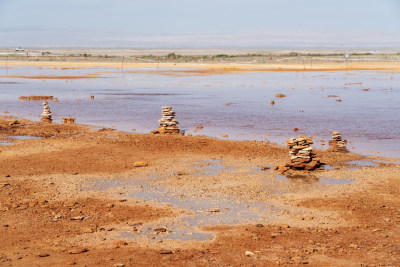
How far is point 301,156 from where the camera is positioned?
15.4 metres

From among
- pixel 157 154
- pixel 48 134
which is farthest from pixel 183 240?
pixel 48 134

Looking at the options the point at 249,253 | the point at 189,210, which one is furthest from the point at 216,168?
the point at 249,253

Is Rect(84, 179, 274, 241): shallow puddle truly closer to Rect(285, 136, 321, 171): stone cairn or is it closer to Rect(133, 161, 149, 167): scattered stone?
Rect(133, 161, 149, 167): scattered stone

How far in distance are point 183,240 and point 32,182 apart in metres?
5.76

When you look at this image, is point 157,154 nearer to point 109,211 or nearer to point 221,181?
point 221,181

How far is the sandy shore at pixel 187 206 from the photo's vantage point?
9156mm

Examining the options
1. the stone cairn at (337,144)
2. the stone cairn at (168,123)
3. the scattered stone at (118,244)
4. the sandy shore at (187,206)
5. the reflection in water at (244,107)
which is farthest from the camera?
the reflection in water at (244,107)

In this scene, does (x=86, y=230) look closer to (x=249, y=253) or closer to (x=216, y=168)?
(x=249, y=253)

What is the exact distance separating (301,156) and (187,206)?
15.7 ft

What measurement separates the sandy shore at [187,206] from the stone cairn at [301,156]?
353 millimetres

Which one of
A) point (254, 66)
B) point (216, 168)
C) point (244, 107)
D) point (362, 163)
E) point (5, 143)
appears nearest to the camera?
point (216, 168)

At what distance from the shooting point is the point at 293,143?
15.5 m

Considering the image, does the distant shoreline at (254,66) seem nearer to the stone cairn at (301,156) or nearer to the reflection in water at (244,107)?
the reflection in water at (244,107)

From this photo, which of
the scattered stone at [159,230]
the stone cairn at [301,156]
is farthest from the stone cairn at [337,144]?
the scattered stone at [159,230]
